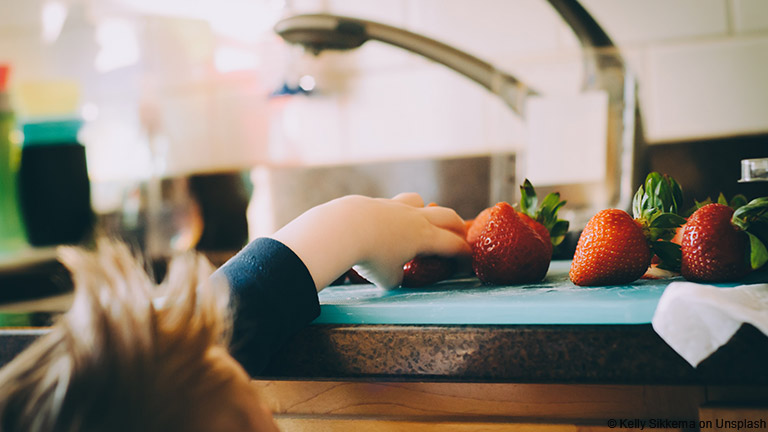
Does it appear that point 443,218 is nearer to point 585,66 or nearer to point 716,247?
point 716,247

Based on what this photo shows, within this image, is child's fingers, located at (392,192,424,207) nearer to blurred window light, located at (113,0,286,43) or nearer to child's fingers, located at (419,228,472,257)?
child's fingers, located at (419,228,472,257)

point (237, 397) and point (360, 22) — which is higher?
point (360, 22)

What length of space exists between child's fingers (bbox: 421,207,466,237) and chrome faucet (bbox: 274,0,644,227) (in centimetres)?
31

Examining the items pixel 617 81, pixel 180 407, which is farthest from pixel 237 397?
pixel 617 81

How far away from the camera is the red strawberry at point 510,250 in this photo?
0.47 m

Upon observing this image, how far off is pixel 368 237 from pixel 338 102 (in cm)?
78

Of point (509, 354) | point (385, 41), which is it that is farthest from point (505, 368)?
point (385, 41)

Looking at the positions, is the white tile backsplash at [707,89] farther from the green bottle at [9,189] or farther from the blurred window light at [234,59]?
the green bottle at [9,189]

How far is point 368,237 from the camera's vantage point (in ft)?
1.51

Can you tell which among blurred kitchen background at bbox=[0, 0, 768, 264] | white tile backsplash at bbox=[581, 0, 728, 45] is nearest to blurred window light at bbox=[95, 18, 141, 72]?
blurred kitchen background at bbox=[0, 0, 768, 264]

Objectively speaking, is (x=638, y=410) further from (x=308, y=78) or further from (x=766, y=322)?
(x=308, y=78)

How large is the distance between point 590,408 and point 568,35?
0.84 m

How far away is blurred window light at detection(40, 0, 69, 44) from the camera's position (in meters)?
1.48

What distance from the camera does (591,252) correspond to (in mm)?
437
